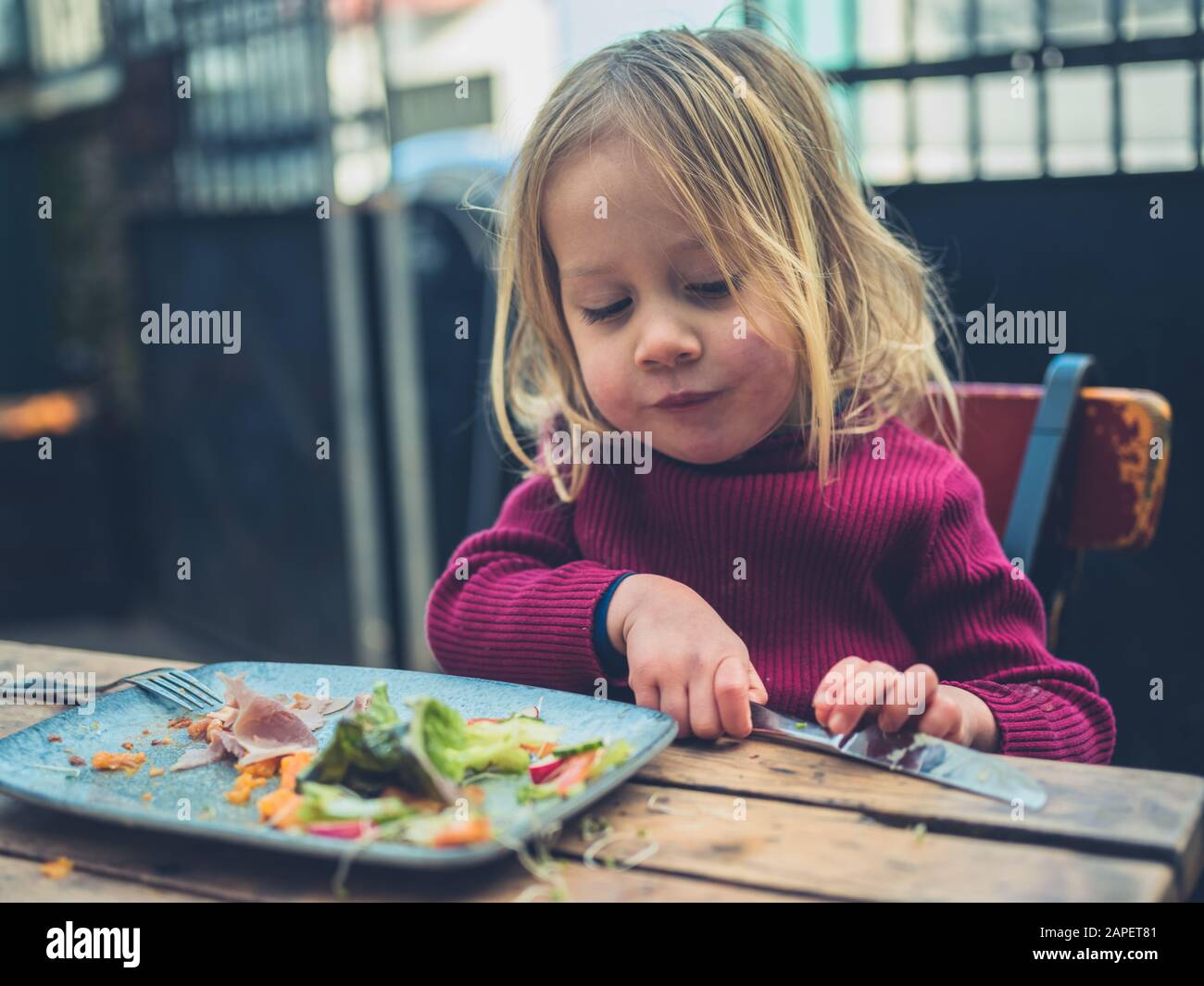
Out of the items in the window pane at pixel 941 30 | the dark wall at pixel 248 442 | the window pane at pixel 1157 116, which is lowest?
the dark wall at pixel 248 442

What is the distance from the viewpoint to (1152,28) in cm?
252

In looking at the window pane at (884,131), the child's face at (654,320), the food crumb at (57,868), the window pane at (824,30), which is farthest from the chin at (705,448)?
the window pane at (824,30)

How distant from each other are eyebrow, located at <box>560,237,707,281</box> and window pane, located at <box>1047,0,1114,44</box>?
164 centimetres

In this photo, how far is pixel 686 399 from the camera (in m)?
1.41

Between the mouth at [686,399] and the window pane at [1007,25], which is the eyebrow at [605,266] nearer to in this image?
the mouth at [686,399]

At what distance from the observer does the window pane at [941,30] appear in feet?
9.08

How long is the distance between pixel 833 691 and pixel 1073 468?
0.88 m

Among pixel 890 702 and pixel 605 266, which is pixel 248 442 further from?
pixel 890 702

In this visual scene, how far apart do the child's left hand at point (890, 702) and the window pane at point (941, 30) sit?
2062 millimetres

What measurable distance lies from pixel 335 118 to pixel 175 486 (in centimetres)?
172

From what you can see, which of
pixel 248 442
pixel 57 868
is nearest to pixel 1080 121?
pixel 57 868

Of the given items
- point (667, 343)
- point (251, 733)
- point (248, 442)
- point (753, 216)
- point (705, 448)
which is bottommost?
point (248, 442)

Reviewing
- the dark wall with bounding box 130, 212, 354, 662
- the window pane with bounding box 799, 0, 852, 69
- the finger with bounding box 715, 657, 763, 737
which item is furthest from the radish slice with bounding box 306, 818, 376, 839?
the dark wall with bounding box 130, 212, 354, 662

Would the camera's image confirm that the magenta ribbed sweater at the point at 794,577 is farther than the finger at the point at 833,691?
Yes
